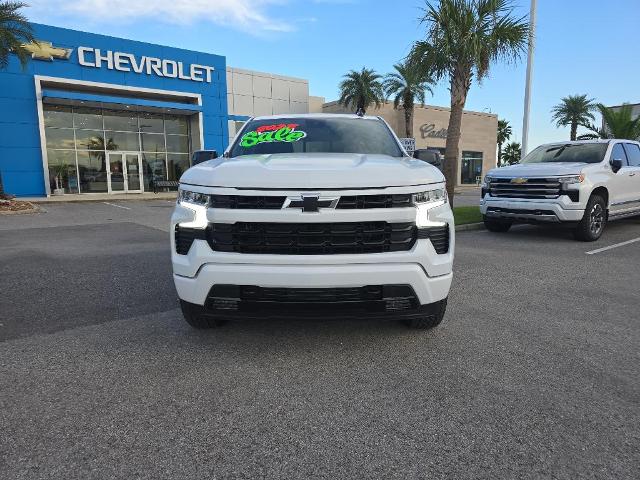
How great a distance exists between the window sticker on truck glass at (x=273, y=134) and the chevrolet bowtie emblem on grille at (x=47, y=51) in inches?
888

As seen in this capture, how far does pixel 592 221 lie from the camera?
26.9 feet

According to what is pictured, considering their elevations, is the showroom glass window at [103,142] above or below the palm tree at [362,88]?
below

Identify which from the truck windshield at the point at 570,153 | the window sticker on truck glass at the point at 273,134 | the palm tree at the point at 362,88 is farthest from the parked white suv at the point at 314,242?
the palm tree at the point at 362,88

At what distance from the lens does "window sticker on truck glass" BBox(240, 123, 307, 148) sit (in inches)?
174

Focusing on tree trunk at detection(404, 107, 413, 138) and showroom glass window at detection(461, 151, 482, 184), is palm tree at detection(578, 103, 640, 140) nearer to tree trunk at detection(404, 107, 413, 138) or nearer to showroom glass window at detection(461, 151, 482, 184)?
tree trunk at detection(404, 107, 413, 138)

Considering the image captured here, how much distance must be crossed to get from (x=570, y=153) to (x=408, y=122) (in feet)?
94.3

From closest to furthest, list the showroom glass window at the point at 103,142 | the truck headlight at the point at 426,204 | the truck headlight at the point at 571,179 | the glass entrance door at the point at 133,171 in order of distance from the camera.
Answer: the truck headlight at the point at 426,204, the truck headlight at the point at 571,179, the showroom glass window at the point at 103,142, the glass entrance door at the point at 133,171

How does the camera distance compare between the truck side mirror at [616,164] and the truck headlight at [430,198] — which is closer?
the truck headlight at [430,198]

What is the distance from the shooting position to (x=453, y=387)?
2777 millimetres

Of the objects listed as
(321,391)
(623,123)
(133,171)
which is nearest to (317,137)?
(321,391)

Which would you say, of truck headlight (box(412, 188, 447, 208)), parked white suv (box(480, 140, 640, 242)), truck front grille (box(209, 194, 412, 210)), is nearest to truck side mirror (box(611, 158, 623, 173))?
parked white suv (box(480, 140, 640, 242))

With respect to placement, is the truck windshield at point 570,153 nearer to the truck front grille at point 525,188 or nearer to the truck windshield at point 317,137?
the truck front grille at point 525,188

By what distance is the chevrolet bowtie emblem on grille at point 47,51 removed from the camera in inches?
841

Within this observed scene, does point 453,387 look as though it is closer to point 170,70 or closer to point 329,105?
point 170,70
